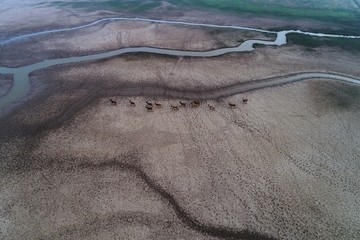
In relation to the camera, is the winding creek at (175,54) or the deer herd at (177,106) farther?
the winding creek at (175,54)

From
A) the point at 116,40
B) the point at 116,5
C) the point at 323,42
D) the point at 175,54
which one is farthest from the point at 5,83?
the point at 323,42

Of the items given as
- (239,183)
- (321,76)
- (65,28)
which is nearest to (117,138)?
(239,183)

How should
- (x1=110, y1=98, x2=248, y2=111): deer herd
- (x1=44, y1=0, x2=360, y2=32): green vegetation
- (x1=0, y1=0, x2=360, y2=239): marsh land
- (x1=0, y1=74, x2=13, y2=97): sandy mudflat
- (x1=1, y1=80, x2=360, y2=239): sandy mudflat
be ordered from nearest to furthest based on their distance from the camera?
(x1=1, y1=80, x2=360, y2=239): sandy mudflat, (x1=0, y1=0, x2=360, y2=239): marsh land, (x1=110, y1=98, x2=248, y2=111): deer herd, (x1=0, y1=74, x2=13, y2=97): sandy mudflat, (x1=44, y1=0, x2=360, y2=32): green vegetation

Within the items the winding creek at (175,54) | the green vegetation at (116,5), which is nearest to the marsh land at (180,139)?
the winding creek at (175,54)

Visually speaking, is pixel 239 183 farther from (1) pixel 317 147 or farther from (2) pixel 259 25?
(2) pixel 259 25

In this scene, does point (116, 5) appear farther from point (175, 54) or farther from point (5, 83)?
point (5, 83)

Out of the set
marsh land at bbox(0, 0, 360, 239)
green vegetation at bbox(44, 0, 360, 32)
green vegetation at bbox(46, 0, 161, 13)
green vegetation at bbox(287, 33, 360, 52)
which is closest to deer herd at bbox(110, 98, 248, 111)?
marsh land at bbox(0, 0, 360, 239)

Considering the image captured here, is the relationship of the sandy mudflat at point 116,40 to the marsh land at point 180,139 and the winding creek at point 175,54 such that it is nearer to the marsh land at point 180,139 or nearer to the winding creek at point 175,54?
the marsh land at point 180,139

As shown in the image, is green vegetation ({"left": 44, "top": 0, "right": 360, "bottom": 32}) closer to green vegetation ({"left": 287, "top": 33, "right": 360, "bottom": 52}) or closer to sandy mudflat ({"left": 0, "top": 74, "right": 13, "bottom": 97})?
green vegetation ({"left": 287, "top": 33, "right": 360, "bottom": 52})
